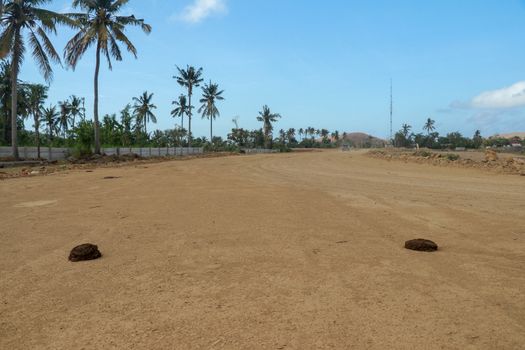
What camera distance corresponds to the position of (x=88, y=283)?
4.07 m

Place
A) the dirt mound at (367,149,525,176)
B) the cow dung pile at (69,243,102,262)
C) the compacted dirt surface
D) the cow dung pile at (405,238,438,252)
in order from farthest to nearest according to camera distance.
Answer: the dirt mound at (367,149,525,176)
the cow dung pile at (405,238,438,252)
the cow dung pile at (69,243,102,262)
the compacted dirt surface

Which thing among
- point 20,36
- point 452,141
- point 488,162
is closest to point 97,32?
point 20,36

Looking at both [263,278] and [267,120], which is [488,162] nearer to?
[263,278]

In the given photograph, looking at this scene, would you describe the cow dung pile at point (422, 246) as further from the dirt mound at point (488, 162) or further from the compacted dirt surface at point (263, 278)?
the dirt mound at point (488, 162)

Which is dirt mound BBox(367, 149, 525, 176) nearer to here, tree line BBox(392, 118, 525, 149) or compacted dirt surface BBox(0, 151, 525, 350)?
compacted dirt surface BBox(0, 151, 525, 350)

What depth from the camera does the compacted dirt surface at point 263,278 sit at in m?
2.97

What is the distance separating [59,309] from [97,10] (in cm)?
2992

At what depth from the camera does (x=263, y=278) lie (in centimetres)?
416

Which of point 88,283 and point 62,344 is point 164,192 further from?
point 62,344

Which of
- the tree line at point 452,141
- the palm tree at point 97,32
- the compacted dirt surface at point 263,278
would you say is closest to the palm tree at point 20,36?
the palm tree at point 97,32

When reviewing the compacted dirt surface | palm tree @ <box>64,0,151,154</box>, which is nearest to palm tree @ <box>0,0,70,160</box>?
palm tree @ <box>64,0,151,154</box>

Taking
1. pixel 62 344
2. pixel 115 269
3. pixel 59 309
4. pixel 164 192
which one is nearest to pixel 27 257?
pixel 115 269

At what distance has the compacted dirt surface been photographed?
2.97 meters

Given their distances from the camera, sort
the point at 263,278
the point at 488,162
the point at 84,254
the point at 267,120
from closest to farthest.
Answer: the point at 263,278 → the point at 84,254 → the point at 488,162 → the point at 267,120
